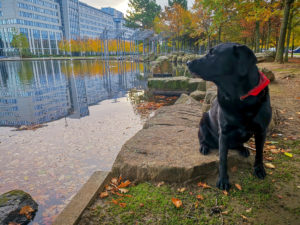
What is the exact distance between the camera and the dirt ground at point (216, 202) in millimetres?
2277

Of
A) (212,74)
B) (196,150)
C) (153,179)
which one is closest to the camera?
(212,74)

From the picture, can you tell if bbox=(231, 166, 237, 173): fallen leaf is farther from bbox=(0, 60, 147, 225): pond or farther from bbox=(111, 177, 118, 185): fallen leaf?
bbox=(0, 60, 147, 225): pond

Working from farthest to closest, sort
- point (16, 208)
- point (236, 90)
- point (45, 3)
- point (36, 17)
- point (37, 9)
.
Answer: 1. point (45, 3)
2. point (37, 9)
3. point (36, 17)
4. point (16, 208)
5. point (236, 90)

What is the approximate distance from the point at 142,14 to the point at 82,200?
7397 cm

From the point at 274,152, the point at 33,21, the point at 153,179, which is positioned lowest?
the point at 153,179

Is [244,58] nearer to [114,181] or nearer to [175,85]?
[114,181]

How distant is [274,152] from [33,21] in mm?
91361

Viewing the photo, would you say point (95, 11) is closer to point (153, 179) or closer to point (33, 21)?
point (33, 21)

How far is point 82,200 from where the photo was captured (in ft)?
8.70

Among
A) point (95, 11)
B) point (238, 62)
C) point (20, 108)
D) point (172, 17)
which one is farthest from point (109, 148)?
point (95, 11)

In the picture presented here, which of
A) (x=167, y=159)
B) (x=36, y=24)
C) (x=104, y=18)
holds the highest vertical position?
(x=104, y=18)

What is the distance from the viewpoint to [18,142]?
5633 mm

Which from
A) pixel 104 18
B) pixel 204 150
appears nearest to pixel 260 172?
pixel 204 150

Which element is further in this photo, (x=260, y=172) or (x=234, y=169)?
(x=234, y=169)
